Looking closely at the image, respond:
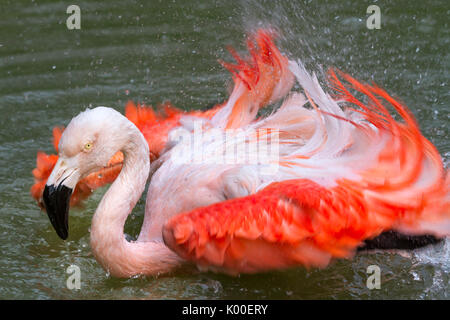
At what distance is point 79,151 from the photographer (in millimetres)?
3592

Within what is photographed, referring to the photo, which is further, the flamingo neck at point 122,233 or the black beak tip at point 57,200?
the flamingo neck at point 122,233

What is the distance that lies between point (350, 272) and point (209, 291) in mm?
890

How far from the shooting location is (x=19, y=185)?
17.0ft

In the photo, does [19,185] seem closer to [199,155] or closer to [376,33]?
[199,155]

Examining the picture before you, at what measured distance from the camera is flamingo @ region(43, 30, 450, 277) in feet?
11.5

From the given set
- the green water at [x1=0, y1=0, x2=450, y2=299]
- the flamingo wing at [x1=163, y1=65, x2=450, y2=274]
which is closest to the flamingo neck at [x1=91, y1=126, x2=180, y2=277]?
the green water at [x1=0, y1=0, x2=450, y2=299]

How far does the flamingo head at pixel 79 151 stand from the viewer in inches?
140
